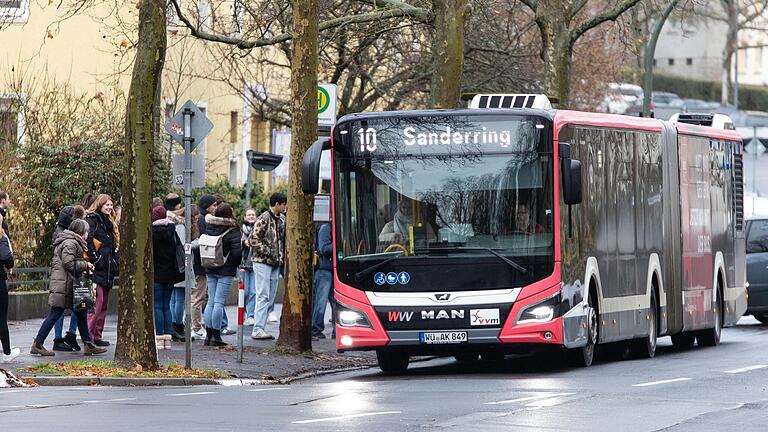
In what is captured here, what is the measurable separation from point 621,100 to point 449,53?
32.0m

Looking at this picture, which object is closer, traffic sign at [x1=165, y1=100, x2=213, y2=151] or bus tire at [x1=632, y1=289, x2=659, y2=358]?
traffic sign at [x1=165, y1=100, x2=213, y2=151]

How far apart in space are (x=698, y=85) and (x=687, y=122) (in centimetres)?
7931

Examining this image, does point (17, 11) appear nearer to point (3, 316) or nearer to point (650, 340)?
point (3, 316)

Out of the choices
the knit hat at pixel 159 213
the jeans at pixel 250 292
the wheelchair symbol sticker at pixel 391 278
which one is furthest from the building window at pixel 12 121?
the wheelchair symbol sticker at pixel 391 278

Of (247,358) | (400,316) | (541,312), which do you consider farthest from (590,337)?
(247,358)

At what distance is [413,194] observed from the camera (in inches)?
736

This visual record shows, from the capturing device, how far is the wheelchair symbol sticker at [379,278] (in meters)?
18.8

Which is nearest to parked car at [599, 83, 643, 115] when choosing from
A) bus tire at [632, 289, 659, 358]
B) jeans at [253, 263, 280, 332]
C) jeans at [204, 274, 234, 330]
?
jeans at [253, 263, 280, 332]

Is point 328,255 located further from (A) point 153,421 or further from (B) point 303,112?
(A) point 153,421

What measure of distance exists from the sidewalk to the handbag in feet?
1.88

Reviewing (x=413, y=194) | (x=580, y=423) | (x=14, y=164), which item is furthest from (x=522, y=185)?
(x=14, y=164)

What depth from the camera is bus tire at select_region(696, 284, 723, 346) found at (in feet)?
83.3

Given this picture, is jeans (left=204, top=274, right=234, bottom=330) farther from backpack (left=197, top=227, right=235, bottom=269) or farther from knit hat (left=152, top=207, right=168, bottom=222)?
knit hat (left=152, top=207, right=168, bottom=222)

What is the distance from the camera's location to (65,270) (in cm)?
2020
